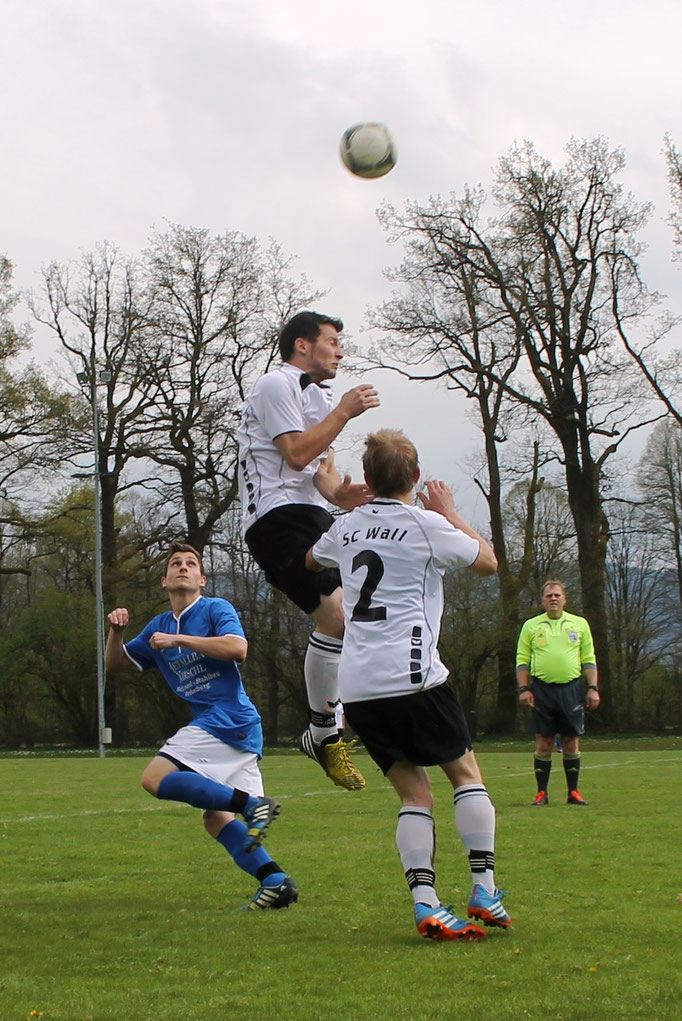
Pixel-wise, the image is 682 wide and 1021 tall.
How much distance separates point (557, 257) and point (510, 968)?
32754 mm

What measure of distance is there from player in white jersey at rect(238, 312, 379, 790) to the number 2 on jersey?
57 centimetres

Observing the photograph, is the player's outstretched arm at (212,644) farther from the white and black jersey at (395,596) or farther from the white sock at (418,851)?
the white sock at (418,851)

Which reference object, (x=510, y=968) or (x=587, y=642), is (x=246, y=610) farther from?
(x=510, y=968)

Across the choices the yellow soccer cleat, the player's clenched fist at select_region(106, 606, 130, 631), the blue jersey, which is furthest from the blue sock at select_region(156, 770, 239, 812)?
the player's clenched fist at select_region(106, 606, 130, 631)

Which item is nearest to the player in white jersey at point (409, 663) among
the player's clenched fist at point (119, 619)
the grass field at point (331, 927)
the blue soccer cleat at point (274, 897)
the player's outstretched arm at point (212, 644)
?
the grass field at point (331, 927)

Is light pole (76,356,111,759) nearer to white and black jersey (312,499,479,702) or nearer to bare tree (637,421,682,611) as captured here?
bare tree (637,421,682,611)

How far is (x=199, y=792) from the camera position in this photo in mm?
5746

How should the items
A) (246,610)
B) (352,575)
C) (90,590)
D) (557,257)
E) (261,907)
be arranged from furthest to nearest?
(90,590)
(246,610)
(557,257)
(261,907)
(352,575)

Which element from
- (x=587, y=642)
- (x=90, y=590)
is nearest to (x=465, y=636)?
(x=90, y=590)

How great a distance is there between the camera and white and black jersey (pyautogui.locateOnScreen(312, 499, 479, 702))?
4.71m

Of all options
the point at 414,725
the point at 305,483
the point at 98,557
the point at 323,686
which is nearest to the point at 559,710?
the point at 323,686

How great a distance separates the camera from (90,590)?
1767 inches

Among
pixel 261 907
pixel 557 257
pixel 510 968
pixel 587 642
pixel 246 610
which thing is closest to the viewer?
pixel 510 968

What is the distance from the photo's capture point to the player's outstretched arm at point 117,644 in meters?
6.14
